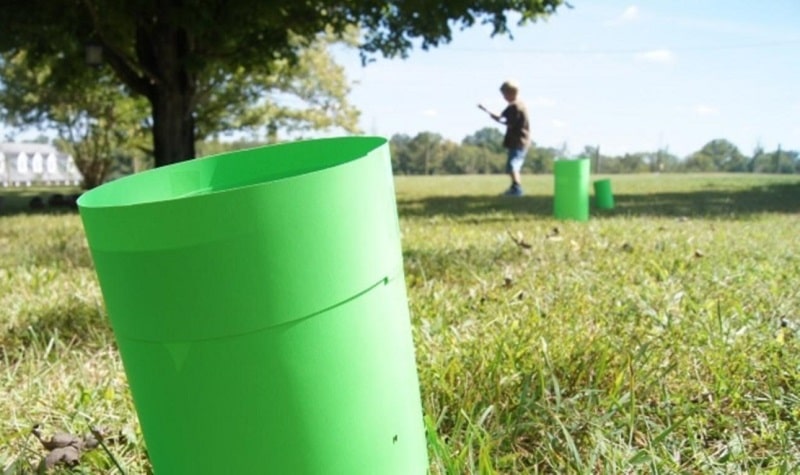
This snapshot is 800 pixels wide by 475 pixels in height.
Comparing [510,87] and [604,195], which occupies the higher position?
[510,87]

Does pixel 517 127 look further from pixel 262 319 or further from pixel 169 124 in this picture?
pixel 262 319

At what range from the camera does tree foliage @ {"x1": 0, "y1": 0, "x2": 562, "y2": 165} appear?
909 cm

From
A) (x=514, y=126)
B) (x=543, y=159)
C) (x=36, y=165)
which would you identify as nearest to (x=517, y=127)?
(x=514, y=126)

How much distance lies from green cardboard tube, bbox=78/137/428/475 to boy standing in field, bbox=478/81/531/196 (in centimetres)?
926

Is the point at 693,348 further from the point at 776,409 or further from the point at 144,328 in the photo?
the point at 144,328

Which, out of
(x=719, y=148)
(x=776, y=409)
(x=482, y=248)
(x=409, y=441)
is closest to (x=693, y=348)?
(x=776, y=409)

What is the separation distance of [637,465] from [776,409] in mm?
384

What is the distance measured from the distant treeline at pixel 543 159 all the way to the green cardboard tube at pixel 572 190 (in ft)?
67.5

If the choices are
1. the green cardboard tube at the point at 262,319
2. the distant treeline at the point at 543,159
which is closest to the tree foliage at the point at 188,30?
the green cardboard tube at the point at 262,319

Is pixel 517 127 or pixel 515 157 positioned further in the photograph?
pixel 515 157

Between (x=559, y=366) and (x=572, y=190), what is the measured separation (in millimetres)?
4243

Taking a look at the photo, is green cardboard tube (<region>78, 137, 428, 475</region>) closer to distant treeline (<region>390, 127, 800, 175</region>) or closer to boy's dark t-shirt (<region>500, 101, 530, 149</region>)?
boy's dark t-shirt (<region>500, 101, 530, 149</region>)

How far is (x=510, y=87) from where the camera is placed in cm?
1016

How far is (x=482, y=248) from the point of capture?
11.3ft
